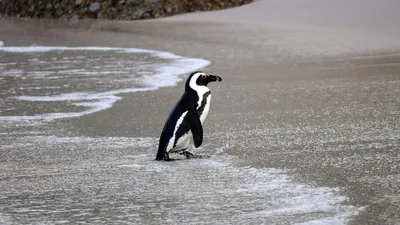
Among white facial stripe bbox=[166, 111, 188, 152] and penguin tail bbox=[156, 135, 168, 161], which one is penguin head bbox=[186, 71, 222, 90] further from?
penguin tail bbox=[156, 135, 168, 161]

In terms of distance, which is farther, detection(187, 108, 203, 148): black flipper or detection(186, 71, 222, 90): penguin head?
detection(186, 71, 222, 90): penguin head

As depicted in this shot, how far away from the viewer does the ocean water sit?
462 cm

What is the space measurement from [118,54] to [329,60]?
3702 mm

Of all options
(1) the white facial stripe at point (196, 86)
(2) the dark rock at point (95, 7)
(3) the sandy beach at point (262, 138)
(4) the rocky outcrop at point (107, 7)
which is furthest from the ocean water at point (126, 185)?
(2) the dark rock at point (95, 7)

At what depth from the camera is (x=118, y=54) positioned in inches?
547

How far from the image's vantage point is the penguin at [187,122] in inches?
248

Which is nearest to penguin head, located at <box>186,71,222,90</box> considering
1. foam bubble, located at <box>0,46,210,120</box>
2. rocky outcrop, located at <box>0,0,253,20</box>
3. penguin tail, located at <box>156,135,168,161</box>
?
penguin tail, located at <box>156,135,168,161</box>

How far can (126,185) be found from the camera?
5406mm

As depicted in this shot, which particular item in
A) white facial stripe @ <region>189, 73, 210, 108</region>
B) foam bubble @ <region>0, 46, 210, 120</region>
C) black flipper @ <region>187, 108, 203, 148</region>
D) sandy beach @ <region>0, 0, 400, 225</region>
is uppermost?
white facial stripe @ <region>189, 73, 210, 108</region>

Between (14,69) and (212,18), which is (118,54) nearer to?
(14,69)

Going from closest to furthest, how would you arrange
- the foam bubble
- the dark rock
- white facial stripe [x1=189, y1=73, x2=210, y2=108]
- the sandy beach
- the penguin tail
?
the sandy beach, the penguin tail, white facial stripe [x1=189, y1=73, x2=210, y2=108], the foam bubble, the dark rock

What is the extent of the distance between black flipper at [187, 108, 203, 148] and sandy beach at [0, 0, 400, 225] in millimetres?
155

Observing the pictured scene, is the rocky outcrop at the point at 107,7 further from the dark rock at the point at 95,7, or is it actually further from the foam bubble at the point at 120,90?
the foam bubble at the point at 120,90

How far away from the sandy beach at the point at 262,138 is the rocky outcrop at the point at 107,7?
3.99 metres
